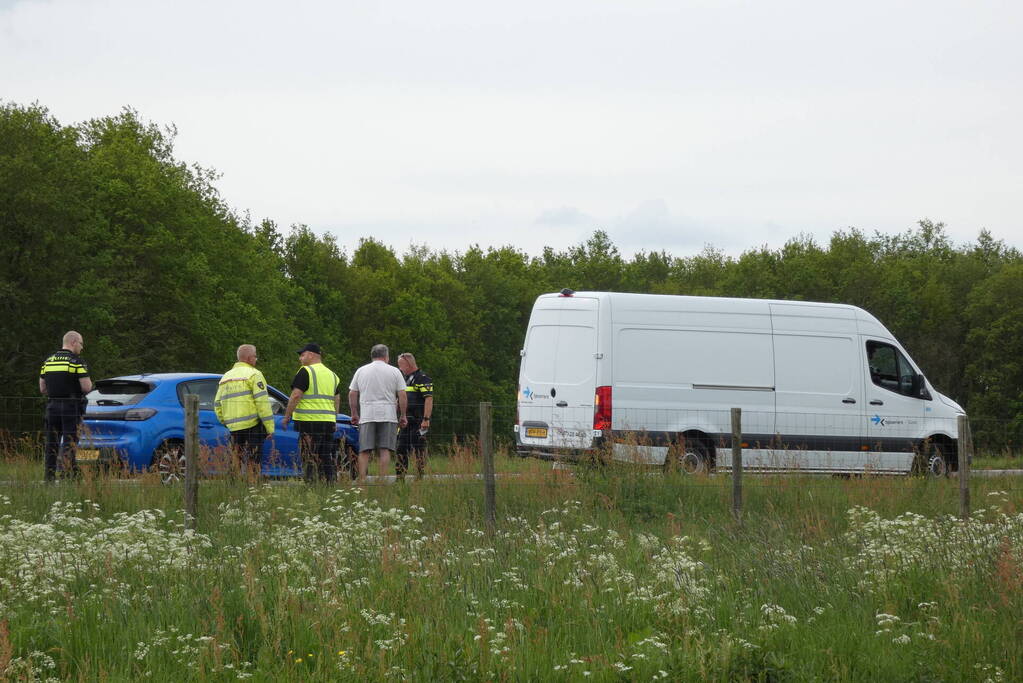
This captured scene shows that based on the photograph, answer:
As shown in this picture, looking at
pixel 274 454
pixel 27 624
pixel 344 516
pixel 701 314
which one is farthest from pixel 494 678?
pixel 701 314

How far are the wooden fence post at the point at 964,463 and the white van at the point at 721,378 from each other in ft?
12.6

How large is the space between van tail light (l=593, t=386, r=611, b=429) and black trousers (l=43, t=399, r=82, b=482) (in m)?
6.23

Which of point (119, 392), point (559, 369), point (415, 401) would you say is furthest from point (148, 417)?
point (559, 369)

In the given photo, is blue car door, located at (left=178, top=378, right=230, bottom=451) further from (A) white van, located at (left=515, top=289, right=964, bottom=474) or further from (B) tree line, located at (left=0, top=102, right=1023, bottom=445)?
(B) tree line, located at (left=0, top=102, right=1023, bottom=445)

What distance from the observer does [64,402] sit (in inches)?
505

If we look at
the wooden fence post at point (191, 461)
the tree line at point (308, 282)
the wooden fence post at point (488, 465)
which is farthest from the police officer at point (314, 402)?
the tree line at point (308, 282)

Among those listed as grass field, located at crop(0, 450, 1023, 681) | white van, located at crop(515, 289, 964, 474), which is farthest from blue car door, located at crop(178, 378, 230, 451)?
grass field, located at crop(0, 450, 1023, 681)

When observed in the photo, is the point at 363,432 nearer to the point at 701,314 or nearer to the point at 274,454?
the point at 274,454

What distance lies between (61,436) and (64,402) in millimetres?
427

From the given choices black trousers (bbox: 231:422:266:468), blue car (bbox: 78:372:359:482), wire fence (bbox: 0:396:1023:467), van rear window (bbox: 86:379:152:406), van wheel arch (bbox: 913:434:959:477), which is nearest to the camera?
black trousers (bbox: 231:422:266:468)

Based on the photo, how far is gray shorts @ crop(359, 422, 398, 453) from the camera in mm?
14398

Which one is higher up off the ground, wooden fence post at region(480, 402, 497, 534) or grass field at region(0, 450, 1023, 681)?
wooden fence post at region(480, 402, 497, 534)

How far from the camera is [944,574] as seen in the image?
7.51 metres

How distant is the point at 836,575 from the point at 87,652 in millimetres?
4312
